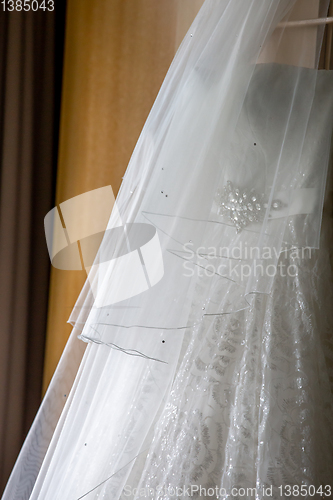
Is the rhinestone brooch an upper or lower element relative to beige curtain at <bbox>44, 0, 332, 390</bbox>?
lower

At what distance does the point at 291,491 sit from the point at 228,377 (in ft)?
0.56

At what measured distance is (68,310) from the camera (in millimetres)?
1421

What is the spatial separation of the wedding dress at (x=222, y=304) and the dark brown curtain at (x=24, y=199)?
0.72 m

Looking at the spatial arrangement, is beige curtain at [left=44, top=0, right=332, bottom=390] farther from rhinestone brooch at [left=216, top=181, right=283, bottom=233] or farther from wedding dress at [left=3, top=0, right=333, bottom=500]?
rhinestone brooch at [left=216, top=181, right=283, bottom=233]

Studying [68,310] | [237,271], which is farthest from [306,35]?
[68,310]

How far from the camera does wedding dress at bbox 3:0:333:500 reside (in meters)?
0.58

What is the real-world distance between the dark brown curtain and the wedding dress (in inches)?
28.3

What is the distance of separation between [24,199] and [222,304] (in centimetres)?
100

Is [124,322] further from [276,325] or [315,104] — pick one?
[315,104]
